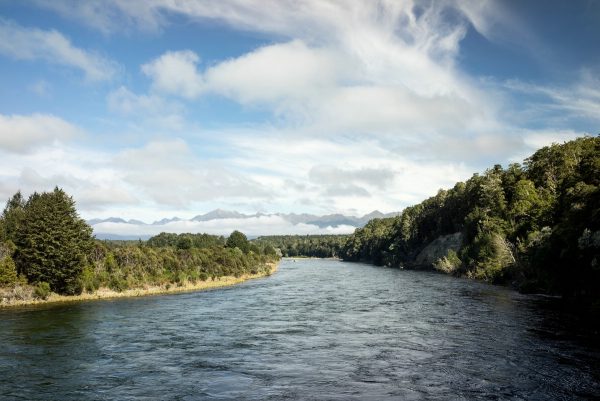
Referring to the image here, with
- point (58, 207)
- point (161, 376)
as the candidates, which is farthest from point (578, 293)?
point (58, 207)

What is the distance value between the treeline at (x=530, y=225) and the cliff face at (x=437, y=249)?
1.61ft

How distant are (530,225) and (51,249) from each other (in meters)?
102

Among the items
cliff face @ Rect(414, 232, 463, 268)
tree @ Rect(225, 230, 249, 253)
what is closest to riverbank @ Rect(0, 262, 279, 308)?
tree @ Rect(225, 230, 249, 253)

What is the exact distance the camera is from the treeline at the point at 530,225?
5969 centimetres

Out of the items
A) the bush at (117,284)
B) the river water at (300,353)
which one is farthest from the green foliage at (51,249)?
the river water at (300,353)

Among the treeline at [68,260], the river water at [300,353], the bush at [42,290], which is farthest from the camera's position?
the treeline at [68,260]

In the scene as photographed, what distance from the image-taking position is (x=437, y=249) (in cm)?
16425

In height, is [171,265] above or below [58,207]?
below

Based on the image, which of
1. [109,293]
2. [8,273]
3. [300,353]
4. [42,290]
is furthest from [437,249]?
[300,353]

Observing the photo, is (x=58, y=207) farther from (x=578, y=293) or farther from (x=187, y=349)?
Answer: (x=578, y=293)

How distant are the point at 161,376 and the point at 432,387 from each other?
17.7 metres

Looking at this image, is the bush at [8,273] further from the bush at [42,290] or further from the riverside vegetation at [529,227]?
the riverside vegetation at [529,227]

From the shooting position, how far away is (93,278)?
8375 centimetres

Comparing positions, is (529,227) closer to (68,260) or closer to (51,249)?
(68,260)
